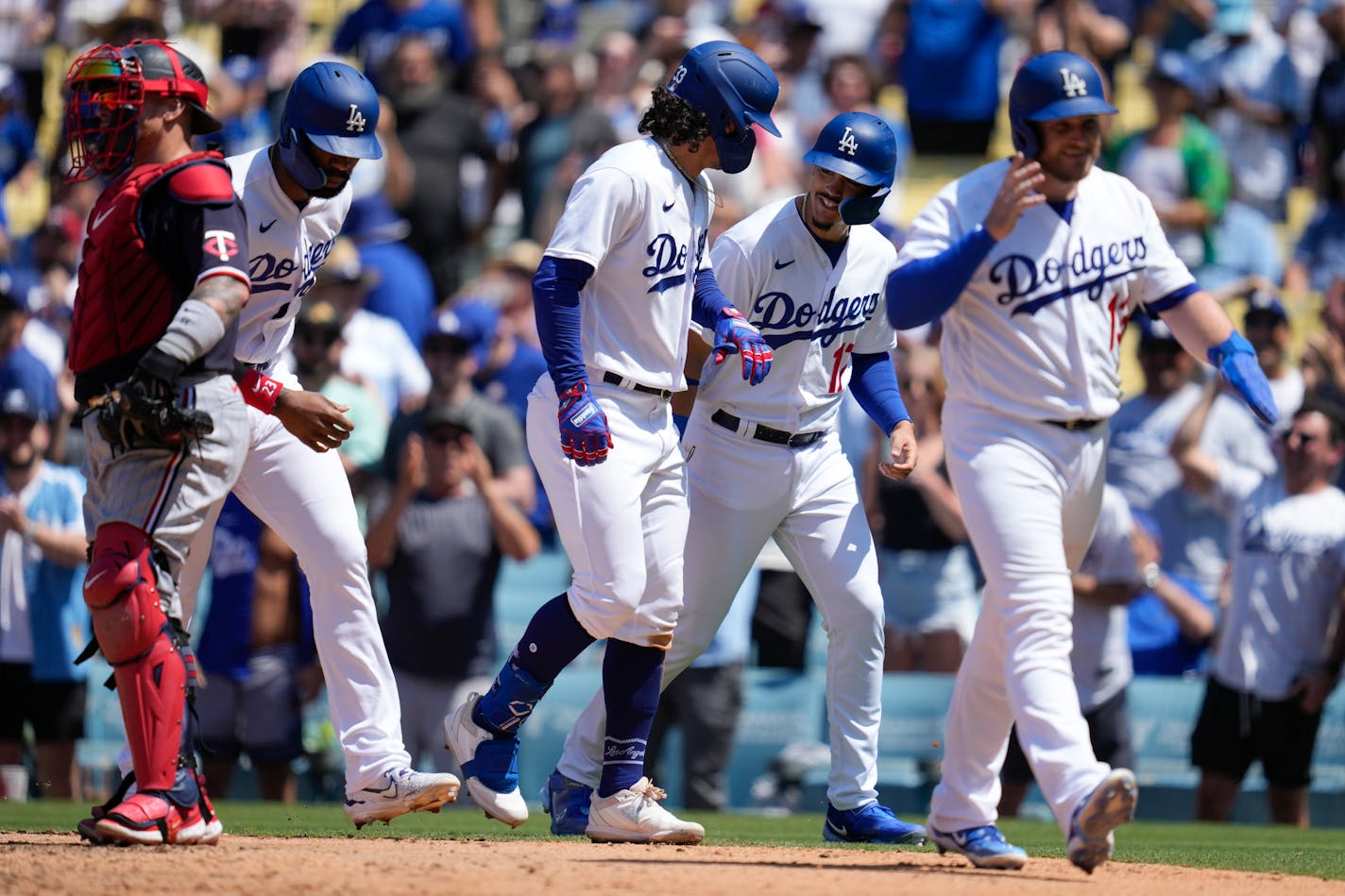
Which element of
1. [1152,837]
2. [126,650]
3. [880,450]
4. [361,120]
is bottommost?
[1152,837]

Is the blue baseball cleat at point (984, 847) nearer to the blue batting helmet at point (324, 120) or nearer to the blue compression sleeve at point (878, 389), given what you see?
the blue compression sleeve at point (878, 389)

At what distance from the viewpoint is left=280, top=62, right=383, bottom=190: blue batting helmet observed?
6449mm

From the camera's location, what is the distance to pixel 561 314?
246 inches

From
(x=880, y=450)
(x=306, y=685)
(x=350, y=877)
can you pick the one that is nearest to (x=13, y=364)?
→ (x=306, y=685)

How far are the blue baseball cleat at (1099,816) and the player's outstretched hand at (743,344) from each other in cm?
173

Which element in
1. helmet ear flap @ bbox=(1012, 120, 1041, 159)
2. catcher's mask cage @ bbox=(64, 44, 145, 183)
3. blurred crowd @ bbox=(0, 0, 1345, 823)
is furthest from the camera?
blurred crowd @ bbox=(0, 0, 1345, 823)

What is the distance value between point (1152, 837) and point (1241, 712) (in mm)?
1700

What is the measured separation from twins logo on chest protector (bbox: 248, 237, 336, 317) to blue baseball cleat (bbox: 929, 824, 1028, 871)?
285 cm

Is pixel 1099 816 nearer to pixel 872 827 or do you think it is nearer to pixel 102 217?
pixel 872 827

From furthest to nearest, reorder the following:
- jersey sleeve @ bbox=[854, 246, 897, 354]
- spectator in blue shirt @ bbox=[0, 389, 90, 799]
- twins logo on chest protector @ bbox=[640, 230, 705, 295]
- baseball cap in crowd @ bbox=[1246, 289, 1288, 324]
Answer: baseball cap in crowd @ bbox=[1246, 289, 1288, 324], spectator in blue shirt @ bbox=[0, 389, 90, 799], jersey sleeve @ bbox=[854, 246, 897, 354], twins logo on chest protector @ bbox=[640, 230, 705, 295]

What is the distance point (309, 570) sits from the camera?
6.59 metres

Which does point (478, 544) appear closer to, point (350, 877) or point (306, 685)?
point (306, 685)

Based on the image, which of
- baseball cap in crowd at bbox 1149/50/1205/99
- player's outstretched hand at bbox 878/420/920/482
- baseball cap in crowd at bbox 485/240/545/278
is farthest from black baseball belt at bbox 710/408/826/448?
baseball cap in crowd at bbox 1149/50/1205/99

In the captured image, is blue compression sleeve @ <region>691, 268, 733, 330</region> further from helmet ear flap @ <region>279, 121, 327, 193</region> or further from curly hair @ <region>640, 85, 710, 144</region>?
helmet ear flap @ <region>279, 121, 327, 193</region>
